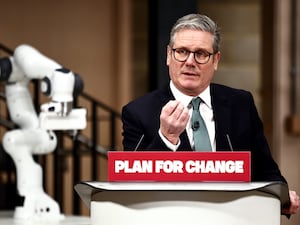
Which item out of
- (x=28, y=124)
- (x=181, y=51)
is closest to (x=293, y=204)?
(x=181, y=51)

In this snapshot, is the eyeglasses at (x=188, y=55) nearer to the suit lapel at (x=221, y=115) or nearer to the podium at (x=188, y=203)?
the suit lapel at (x=221, y=115)

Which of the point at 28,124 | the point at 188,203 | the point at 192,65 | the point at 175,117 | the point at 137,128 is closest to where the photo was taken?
the point at 188,203

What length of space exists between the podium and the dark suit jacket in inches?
13.3

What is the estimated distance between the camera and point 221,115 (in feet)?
8.46

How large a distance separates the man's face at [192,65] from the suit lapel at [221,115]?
3.4 inches

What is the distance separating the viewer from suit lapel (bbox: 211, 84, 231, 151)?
8.31ft

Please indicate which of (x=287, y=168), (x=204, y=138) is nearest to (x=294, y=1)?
(x=287, y=168)

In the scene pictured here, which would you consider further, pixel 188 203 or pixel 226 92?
pixel 226 92

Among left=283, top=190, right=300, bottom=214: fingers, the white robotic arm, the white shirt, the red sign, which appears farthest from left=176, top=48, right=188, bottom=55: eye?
the white robotic arm

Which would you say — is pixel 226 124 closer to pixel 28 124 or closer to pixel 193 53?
pixel 193 53

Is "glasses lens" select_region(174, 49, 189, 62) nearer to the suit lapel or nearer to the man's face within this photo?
the man's face

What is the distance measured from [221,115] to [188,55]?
211 mm

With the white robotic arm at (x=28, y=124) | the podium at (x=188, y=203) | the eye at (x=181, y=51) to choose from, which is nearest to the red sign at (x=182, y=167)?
the podium at (x=188, y=203)

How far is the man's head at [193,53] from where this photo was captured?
2.48m
